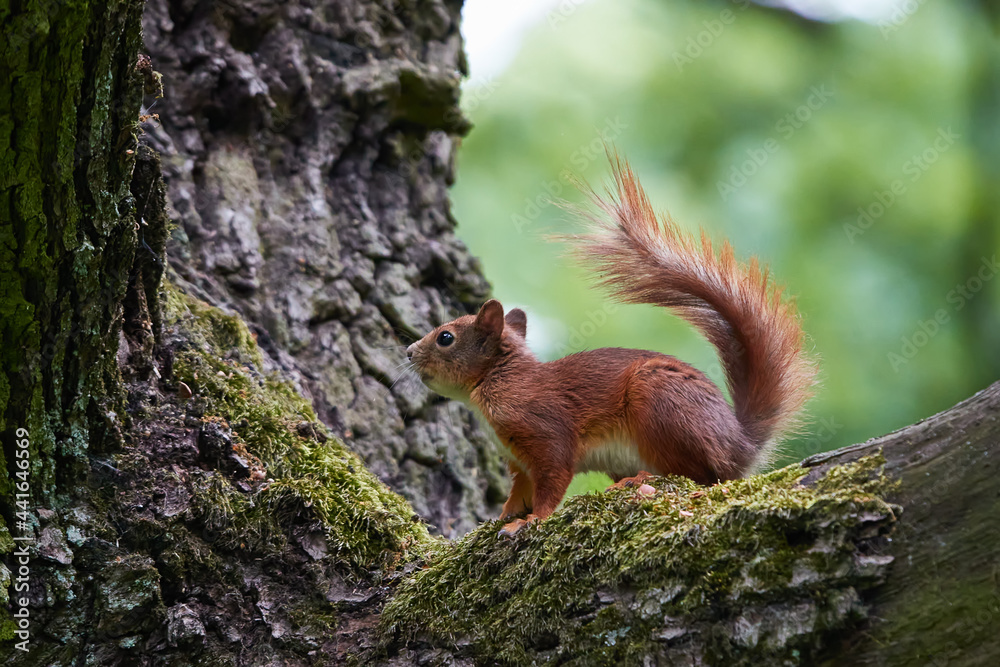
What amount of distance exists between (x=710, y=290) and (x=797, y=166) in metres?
3.49

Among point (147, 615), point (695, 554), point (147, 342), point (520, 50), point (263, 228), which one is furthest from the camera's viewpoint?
point (520, 50)

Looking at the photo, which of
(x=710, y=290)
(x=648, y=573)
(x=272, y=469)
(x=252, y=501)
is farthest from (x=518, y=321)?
(x=648, y=573)

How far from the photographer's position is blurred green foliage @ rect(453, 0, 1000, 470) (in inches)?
210

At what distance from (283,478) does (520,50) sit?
490 cm

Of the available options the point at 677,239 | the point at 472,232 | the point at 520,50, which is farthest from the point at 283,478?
the point at 520,50

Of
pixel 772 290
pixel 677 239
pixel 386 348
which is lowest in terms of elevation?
pixel 772 290

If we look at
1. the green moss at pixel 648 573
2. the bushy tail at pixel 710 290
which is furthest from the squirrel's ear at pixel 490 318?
the green moss at pixel 648 573

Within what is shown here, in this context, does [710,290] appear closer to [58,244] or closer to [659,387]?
[659,387]

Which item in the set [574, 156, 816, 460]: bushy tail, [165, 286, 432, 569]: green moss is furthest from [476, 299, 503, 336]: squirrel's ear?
[165, 286, 432, 569]: green moss

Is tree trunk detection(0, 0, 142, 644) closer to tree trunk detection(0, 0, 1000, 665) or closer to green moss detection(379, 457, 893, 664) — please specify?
tree trunk detection(0, 0, 1000, 665)

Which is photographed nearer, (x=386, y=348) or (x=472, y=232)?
(x=386, y=348)

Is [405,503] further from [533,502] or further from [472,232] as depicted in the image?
[472,232]

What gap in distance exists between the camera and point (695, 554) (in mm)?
1590

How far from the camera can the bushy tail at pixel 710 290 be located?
9.09ft
